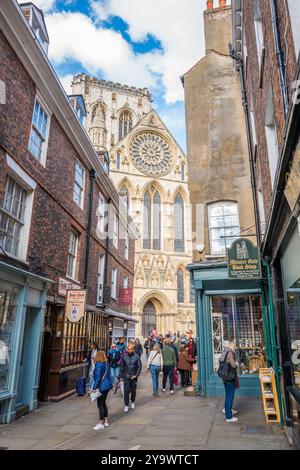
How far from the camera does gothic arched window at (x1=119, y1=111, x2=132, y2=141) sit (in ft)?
166

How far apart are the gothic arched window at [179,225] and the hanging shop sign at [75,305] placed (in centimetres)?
3008

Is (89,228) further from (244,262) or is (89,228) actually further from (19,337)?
(244,262)

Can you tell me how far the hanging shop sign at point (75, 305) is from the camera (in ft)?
32.4

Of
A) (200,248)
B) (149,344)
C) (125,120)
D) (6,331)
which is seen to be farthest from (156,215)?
(6,331)

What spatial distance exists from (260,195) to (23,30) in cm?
770

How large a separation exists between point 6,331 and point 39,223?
3087 millimetres

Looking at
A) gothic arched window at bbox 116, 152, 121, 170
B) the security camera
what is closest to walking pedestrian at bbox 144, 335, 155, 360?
the security camera

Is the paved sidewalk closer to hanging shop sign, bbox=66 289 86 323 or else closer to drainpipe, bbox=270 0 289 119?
hanging shop sign, bbox=66 289 86 323

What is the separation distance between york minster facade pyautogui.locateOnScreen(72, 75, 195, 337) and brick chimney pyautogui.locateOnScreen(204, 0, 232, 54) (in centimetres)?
1895

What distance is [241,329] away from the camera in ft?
34.7

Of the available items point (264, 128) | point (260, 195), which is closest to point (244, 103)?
point (260, 195)

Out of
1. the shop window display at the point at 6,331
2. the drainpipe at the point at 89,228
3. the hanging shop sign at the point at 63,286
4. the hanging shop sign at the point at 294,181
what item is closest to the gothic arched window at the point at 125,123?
the drainpipe at the point at 89,228

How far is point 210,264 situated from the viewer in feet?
34.9
